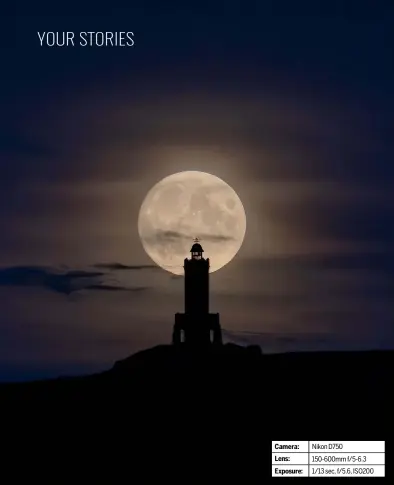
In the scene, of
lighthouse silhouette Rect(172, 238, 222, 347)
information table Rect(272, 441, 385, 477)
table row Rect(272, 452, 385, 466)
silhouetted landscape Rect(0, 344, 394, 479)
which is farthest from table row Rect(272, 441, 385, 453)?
lighthouse silhouette Rect(172, 238, 222, 347)

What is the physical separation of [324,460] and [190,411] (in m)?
26.5

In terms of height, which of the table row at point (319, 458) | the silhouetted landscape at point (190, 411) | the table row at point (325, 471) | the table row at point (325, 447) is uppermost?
the silhouetted landscape at point (190, 411)

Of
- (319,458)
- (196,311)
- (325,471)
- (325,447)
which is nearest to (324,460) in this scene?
(319,458)

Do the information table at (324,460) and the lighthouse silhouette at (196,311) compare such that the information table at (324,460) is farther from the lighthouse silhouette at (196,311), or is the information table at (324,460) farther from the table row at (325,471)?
the lighthouse silhouette at (196,311)

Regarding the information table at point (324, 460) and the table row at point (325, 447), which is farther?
the table row at point (325, 447)

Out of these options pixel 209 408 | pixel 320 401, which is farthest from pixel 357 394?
pixel 209 408

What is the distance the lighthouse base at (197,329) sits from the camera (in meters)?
95.9

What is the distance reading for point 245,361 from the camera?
95.6 m

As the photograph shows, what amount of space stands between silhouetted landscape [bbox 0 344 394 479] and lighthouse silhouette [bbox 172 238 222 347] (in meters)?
0.84

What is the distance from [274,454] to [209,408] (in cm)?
2532

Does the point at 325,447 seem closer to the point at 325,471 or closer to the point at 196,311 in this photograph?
the point at 325,471

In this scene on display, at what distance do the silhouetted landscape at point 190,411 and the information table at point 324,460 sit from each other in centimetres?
761

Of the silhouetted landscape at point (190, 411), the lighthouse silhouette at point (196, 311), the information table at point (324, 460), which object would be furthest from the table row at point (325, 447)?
the lighthouse silhouette at point (196, 311)

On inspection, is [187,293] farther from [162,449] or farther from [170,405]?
[162,449]
